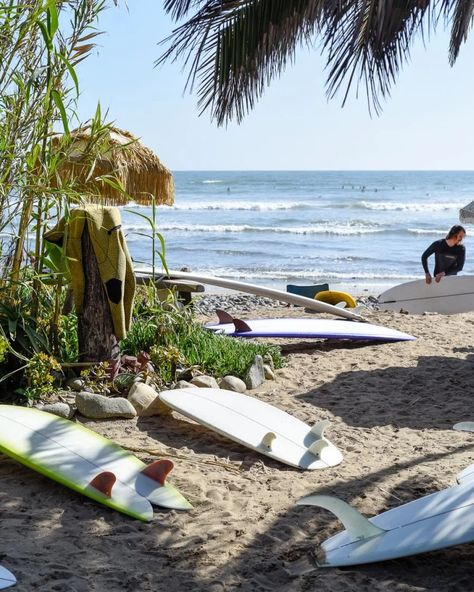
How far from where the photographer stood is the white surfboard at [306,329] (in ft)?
24.8

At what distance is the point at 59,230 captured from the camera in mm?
5445

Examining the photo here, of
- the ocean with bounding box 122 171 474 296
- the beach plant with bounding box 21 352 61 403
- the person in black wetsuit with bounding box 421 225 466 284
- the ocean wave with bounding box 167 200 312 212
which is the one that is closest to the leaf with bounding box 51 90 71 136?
the ocean with bounding box 122 171 474 296

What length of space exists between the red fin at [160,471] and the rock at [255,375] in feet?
6.96

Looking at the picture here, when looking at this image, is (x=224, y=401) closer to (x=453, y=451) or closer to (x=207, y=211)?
(x=453, y=451)

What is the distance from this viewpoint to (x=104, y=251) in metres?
5.52

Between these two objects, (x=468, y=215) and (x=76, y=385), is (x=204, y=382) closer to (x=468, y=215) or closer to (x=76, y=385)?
(x=76, y=385)

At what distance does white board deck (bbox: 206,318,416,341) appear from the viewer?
7566mm

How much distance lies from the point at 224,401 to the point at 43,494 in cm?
153

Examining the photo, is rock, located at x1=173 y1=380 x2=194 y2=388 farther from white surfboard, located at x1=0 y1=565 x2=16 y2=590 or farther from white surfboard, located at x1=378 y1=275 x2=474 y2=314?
white surfboard, located at x1=378 y1=275 x2=474 y2=314

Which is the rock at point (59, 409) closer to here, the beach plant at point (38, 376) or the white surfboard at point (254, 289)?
the beach plant at point (38, 376)

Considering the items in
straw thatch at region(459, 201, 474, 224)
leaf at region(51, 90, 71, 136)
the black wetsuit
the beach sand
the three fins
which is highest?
leaf at region(51, 90, 71, 136)

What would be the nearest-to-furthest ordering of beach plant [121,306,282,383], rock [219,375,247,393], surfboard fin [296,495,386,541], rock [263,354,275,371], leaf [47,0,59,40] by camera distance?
surfboard fin [296,495,386,541] → leaf [47,0,59,40] → rock [219,375,247,393] → beach plant [121,306,282,383] → rock [263,354,275,371]

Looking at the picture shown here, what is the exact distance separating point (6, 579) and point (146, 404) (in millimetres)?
2254

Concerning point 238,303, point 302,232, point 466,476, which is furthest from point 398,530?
point 302,232
